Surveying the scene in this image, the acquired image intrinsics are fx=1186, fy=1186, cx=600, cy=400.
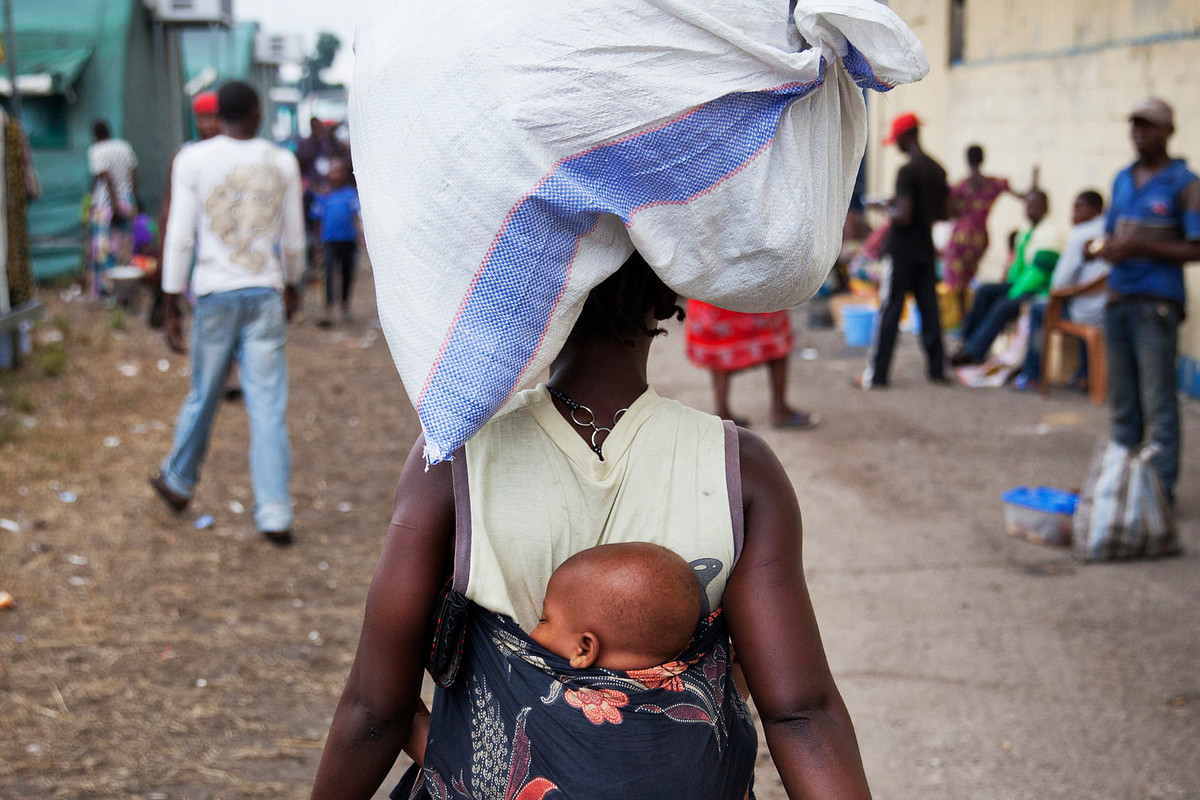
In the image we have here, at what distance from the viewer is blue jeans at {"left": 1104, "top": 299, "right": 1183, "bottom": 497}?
5332 millimetres

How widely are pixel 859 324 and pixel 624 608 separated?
960cm

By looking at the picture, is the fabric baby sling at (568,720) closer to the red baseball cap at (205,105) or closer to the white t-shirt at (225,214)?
the white t-shirt at (225,214)

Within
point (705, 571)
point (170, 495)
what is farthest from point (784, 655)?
point (170, 495)

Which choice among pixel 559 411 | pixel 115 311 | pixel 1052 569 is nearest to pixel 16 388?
pixel 115 311

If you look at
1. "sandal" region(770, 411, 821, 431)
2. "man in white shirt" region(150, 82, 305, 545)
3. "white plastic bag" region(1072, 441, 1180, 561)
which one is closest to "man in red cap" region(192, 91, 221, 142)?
"man in white shirt" region(150, 82, 305, 545)

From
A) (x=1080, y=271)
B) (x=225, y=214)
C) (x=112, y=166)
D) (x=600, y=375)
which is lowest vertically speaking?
(x=1080, y=271)

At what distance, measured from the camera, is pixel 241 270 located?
5.12 metres

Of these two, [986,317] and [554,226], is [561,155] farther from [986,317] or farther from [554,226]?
[986,317]

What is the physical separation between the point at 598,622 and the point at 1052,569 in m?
4.09

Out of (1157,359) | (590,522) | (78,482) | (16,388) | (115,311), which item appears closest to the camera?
(590,522)

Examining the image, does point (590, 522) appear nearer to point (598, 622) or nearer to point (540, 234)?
point (598, 622)

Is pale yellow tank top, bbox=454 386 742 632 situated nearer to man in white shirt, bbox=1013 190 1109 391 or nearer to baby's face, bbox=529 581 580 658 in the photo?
baby's face, bbox=529 581 580 658

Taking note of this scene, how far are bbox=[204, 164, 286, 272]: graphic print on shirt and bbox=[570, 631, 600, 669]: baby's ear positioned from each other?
162 inches

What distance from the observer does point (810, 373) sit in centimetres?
949
